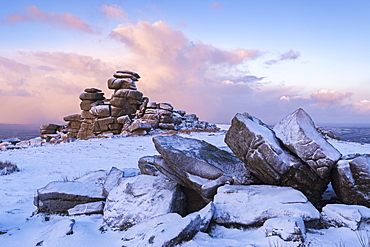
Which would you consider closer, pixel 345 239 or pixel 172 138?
pixel 345 239

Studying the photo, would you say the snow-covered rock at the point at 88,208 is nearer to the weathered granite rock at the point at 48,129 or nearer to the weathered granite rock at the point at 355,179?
the weathered granite rock at the point at 355,179

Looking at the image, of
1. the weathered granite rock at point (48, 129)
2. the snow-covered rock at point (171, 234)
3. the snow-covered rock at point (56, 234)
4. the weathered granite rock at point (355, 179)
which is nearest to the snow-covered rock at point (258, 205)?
the snow-covered rock at point (171, 234)

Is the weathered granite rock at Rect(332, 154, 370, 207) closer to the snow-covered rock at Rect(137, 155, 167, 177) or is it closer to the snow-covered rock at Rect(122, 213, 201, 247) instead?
the snow-covered rock at Rect(122, 213, 201, 247)

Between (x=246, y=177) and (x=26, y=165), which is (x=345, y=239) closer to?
(x=246, y=177)

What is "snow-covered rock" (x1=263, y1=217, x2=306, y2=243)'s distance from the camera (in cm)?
303

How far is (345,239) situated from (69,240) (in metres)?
4.12

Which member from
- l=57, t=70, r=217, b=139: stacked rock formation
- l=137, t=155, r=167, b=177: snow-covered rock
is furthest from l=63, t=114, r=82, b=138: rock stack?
l=137, t=155, r=167, b=177: snow-covered rock

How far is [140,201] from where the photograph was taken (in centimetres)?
500

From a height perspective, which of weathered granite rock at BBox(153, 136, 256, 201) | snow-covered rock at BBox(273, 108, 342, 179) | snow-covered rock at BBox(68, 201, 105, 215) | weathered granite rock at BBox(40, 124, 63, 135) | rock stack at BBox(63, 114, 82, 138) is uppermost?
snow-covered rock at BBox(273, 108, 342, 179)

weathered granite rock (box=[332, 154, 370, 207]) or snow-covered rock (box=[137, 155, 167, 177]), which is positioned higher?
weathered granite rock (box=[332, 154, 370, 207])

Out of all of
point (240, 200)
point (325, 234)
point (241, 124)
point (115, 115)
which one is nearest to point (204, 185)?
point (240, 200)

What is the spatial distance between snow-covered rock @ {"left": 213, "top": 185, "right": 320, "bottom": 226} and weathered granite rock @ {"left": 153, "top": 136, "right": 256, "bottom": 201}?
44cm

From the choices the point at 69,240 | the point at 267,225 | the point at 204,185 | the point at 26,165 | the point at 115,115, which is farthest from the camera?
the point at 115,115

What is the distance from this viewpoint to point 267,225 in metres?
3.38
